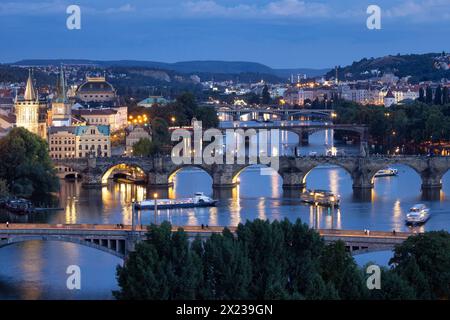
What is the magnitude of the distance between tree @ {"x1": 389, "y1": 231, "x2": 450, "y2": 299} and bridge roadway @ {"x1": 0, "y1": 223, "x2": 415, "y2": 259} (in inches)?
60.4

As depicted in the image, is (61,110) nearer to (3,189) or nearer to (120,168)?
(120,168)

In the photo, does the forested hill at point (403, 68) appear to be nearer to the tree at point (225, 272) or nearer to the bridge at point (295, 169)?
the bridge at point (295, 169)

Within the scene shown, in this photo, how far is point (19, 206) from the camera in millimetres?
21375

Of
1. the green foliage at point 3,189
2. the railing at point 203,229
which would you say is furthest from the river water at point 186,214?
the green foliage at point 3,189

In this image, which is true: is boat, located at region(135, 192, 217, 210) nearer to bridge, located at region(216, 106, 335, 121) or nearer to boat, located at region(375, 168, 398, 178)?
boat, located at region(375, 168, 398, 178)

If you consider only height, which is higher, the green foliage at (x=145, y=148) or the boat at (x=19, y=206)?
the green foliage at (x=145, y=148)

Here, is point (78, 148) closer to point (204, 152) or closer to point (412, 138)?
point (204, 152)

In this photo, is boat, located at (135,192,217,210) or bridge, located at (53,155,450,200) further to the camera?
bridge, located at (53,155,450,200)

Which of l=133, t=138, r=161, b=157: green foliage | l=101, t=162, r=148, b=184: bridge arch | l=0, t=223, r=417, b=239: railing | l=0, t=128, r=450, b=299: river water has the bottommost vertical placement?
l=0, t=128, r=450, b=299: river water

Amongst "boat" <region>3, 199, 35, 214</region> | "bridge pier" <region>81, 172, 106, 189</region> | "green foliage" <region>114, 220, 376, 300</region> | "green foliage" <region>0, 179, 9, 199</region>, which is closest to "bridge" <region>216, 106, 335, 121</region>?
"bridge pier" <region>81, 172, 106, 189</region>

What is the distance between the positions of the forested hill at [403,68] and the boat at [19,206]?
2001 inches

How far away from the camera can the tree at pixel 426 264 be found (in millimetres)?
11977

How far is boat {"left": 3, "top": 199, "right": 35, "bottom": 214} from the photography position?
831 inches

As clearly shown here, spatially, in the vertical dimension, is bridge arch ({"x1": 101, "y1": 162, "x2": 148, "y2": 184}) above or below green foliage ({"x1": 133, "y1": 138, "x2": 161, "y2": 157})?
below
